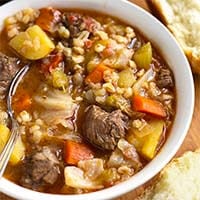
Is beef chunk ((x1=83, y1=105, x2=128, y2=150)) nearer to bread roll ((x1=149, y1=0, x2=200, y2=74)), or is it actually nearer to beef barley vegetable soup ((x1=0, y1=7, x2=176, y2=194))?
beef barley vegetable soup ((x1=0, y1=7, x2=176, y2=194))

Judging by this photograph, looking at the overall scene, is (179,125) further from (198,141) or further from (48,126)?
(48,126)

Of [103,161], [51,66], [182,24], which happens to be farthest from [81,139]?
[182,24]

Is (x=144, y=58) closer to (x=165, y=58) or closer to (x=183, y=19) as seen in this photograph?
(x=165, y=58)

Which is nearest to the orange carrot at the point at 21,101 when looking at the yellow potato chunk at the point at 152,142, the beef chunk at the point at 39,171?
the beef chunk at the point at 39,171

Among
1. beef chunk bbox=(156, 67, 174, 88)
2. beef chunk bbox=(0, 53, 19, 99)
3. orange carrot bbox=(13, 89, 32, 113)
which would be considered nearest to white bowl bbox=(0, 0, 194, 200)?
beef chunk bbox=(156, 67, 174, 88)

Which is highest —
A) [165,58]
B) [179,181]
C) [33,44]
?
[33,44]

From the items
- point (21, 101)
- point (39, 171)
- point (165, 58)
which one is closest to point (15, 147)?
point (39, 171)
